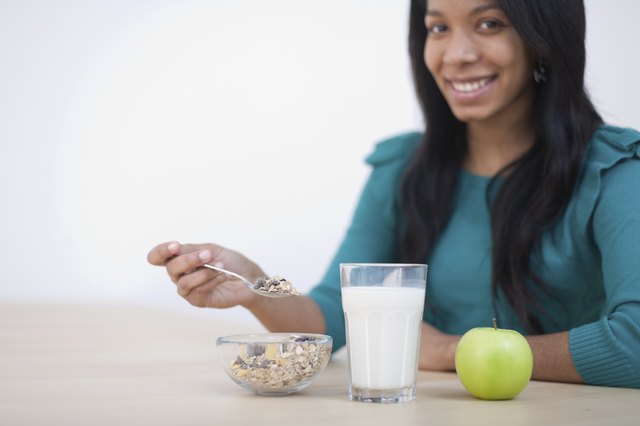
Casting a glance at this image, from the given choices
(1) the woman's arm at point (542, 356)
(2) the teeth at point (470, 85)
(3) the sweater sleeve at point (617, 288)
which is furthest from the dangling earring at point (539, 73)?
(1) the woman's arm at point (542, 356)

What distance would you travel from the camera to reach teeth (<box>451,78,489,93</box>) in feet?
6.04

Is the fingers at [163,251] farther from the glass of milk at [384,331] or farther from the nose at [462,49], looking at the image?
the nose at [462,49]

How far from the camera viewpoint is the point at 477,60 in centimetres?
182

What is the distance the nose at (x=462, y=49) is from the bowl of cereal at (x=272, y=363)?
0.84 metres

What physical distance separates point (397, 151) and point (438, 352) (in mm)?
716

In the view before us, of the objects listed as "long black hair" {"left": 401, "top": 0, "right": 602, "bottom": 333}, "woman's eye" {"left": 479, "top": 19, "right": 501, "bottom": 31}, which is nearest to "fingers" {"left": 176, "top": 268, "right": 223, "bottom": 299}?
"long black hair" {"left": 401, "top": 0, "right": 602, "bottom": 333}

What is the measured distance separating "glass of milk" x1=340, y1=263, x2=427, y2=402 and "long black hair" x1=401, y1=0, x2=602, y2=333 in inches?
25.5

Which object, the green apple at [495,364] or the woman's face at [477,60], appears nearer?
the green apple at [495,364]

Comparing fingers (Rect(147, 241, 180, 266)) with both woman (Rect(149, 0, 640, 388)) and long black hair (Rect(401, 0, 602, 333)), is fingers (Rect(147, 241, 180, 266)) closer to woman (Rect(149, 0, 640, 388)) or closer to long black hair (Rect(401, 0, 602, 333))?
woman (Rect(149, 0, 640, 388))

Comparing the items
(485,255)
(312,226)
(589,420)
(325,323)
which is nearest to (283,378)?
(589,420)

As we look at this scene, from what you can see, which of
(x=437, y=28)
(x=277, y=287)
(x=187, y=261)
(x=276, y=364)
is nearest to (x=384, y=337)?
(x=276, y=364)

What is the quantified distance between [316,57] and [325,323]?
2.53 m

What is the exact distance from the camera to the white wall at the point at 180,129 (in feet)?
13.6

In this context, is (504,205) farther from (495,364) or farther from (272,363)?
(272,363)
